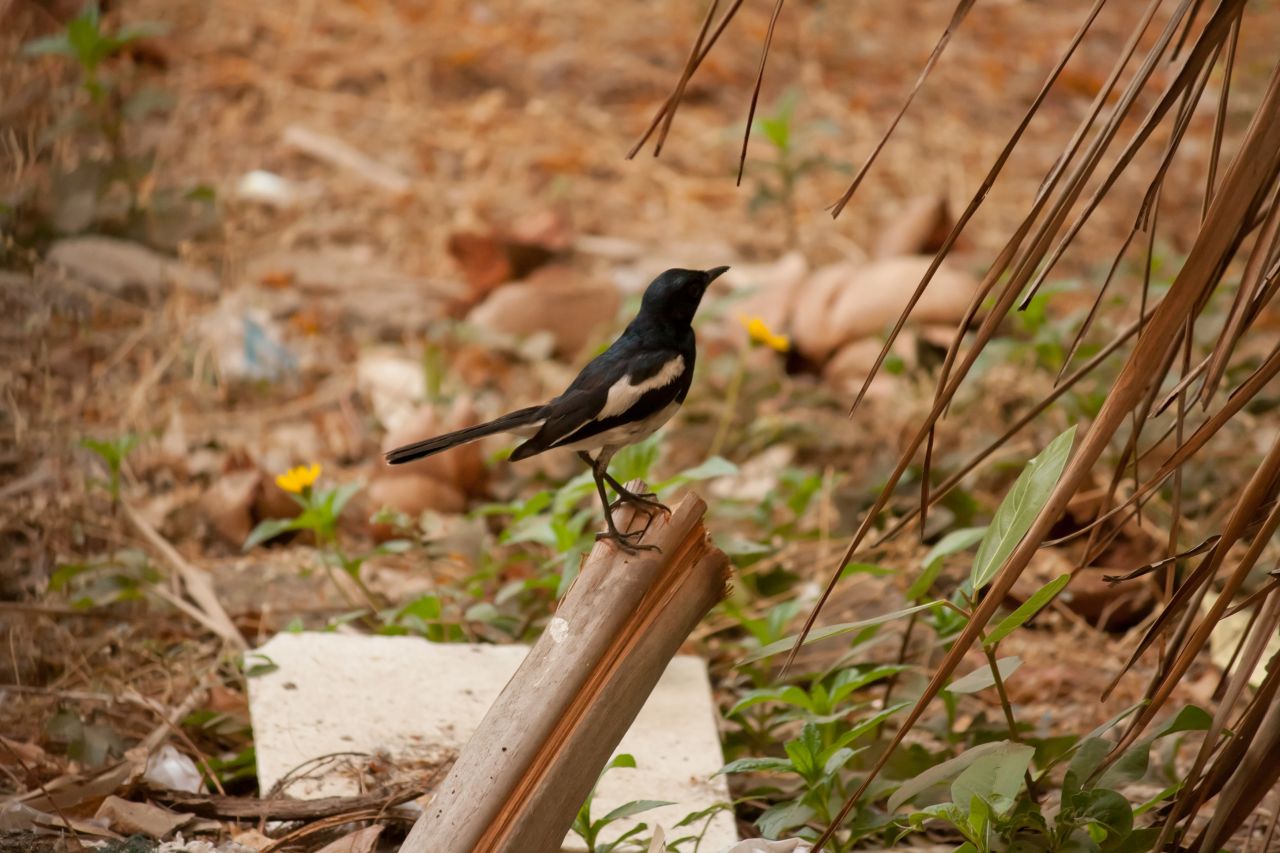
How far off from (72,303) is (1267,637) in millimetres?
3327

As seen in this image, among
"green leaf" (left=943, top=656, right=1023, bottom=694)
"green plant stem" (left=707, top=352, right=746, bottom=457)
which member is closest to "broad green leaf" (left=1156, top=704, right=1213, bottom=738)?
"green leaf" (left=943, top=656, right=1023, bottom=694)

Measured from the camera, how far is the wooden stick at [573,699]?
159 centimetres

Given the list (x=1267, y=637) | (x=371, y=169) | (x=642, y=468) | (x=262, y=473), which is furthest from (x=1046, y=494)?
(x=371, y=169)

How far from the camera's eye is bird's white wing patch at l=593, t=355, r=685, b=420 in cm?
204

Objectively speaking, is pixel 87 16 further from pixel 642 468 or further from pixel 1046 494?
pixel 1046 494

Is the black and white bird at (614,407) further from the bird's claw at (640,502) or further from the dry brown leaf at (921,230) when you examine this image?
the dry brown leaf at (921,230)

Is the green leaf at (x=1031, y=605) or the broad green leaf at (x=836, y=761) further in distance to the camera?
the broad green leaf at (x=836, y=761)

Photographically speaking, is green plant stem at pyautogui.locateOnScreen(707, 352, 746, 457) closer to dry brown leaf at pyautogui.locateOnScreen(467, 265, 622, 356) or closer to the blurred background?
the blurred background

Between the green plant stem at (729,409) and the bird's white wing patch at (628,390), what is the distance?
1.55 meters

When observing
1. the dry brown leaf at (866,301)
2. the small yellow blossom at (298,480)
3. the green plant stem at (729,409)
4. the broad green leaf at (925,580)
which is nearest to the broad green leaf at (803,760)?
the broad green leaf at (925,580)

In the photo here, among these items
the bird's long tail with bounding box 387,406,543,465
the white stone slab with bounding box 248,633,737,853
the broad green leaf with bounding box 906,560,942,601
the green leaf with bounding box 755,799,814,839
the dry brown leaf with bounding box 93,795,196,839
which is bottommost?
the dry brown leaf with bounding box 93,795,196,839

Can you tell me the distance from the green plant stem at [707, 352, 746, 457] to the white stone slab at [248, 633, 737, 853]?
3.68 ft

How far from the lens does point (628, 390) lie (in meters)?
2.05

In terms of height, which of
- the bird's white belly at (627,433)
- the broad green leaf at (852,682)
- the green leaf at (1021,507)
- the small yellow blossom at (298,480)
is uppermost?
the green leaf at (1021,507)
